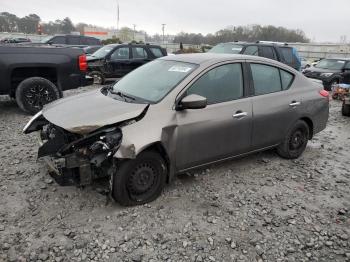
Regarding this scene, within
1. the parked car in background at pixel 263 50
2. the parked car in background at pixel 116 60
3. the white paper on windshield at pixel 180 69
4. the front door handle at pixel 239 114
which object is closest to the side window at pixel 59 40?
the parked car in background at pixel 116 60

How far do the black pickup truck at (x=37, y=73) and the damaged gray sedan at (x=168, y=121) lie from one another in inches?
125

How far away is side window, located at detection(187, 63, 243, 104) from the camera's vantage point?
4.32 meters

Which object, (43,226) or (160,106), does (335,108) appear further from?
(43,226)

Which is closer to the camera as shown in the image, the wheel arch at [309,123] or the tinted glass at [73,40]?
the wheel arch at [309,123]

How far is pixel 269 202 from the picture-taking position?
13.9ft

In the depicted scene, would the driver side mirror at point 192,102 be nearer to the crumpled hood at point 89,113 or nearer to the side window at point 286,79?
the crumpled hood at point 89,113

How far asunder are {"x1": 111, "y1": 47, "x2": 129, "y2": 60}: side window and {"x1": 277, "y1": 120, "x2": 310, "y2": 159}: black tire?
8630 mm

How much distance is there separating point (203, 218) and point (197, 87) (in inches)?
60.6

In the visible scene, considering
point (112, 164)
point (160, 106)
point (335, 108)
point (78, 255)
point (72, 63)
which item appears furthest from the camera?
point (335, 108)

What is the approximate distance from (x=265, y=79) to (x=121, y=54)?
8.78 meters

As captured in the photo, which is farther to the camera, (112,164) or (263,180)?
(263,180)

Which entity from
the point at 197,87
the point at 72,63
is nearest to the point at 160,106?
the point at 197,87

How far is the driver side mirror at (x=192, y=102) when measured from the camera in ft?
13.0

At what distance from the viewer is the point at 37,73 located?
7.75m
